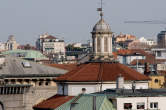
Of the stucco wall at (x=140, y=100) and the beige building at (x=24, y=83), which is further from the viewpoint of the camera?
the beige building at (x=24, y=83)

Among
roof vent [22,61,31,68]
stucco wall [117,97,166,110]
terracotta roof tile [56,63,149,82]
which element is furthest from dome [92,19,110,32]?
stucco wall [117,97,166,110]

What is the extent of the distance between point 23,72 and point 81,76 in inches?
805

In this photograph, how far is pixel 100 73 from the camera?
81.0 meters

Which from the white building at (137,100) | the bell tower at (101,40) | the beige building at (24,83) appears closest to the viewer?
the white building at (137,100)

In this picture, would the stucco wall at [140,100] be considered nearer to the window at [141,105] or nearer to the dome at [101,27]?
the window at [141,105]

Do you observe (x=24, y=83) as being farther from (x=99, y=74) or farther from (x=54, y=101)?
(x=99, y=74)

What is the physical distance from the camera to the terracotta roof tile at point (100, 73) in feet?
264

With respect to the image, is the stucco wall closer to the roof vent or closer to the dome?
the dome

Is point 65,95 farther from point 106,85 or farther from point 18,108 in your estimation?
point 18,108

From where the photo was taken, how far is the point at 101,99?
191ft

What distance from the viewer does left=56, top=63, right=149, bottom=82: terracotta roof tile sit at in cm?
8050

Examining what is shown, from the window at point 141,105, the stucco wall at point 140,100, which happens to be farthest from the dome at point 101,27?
the window at point 141,105

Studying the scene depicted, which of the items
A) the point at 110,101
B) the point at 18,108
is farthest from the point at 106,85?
the point at 110,101

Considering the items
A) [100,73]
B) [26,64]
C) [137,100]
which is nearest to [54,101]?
[100,73]
